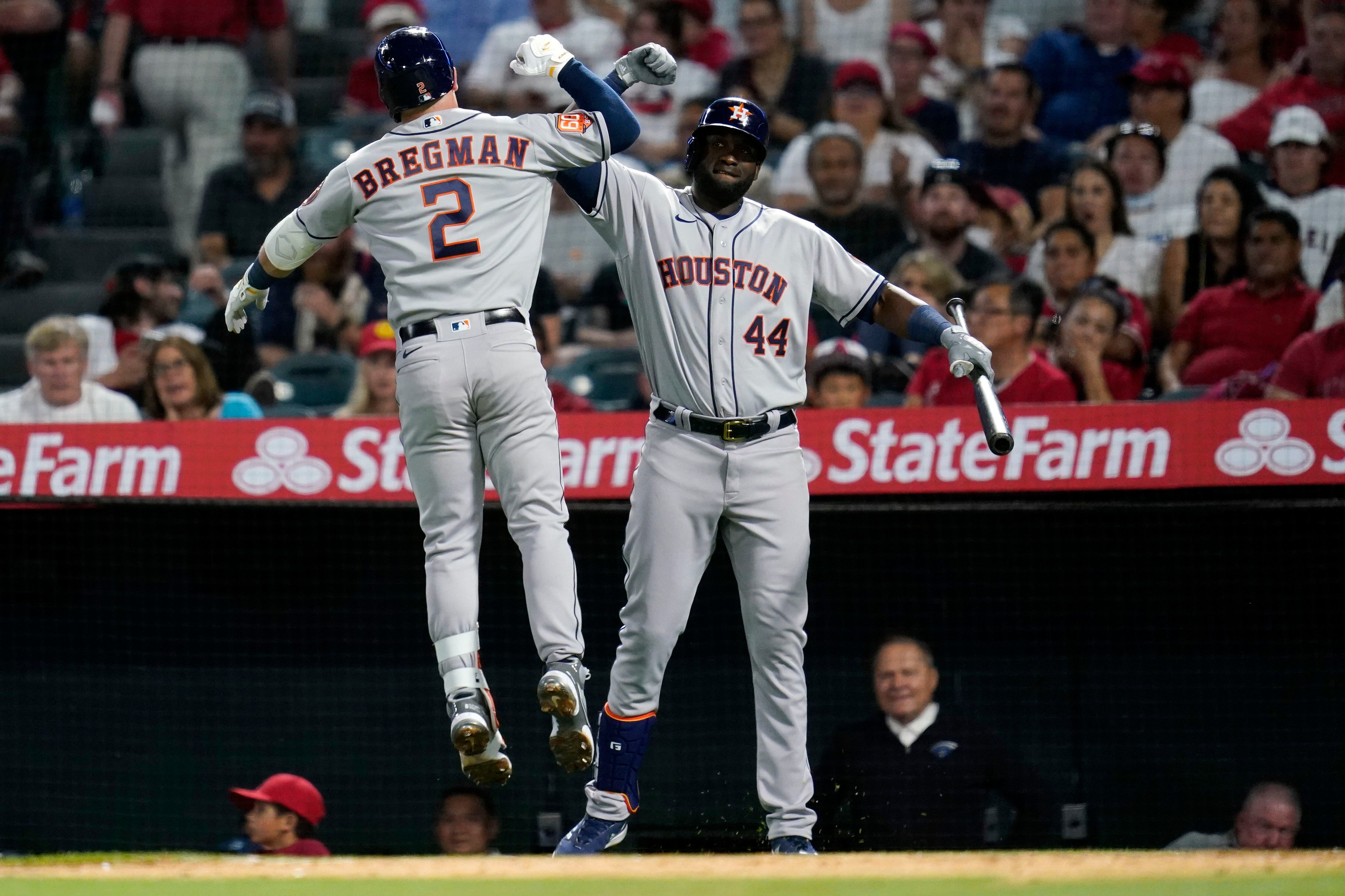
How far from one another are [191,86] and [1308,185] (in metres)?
5.63

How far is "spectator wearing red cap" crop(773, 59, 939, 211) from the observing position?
811cm

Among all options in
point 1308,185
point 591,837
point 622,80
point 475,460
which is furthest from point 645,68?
point 1308,185

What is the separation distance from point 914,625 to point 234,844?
270 centimetres

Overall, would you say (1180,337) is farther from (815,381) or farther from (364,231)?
(364,231)

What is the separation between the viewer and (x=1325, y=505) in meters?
6.02

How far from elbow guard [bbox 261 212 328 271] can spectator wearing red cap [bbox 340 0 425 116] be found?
4869 millimetres

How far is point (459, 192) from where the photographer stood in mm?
4594

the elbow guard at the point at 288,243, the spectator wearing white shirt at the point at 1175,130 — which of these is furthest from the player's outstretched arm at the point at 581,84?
the spectator wearing white shirt at the point at 1175,130

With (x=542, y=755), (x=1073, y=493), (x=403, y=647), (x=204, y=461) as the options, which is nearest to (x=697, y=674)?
(x=542, y=755)

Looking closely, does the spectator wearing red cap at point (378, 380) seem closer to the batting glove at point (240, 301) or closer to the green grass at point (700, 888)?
the batting glove at point (240, 301)

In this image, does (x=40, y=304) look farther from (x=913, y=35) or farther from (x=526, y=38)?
(x=913, y=35)

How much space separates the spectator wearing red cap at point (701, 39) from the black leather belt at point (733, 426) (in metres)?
4.81

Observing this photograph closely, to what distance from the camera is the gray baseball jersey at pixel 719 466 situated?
4777 millimetres

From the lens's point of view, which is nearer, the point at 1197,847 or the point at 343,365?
the point at 1197,847
